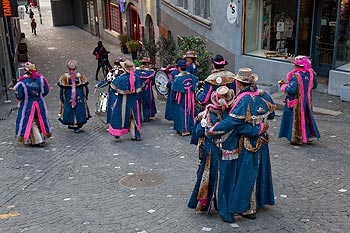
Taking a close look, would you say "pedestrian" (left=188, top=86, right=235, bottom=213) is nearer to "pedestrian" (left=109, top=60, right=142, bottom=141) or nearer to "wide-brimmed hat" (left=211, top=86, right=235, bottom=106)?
"wide-brimmed hat" (left=211, top=86, right=235, bottom=106)

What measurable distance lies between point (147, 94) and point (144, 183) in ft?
16.3

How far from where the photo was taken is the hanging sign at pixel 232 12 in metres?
16.4

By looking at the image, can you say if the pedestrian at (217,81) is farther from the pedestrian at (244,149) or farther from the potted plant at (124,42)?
the potted plant at (124,42)

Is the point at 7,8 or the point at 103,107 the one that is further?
the point at 7,8

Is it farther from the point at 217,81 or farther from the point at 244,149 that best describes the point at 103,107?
the point at 244,149

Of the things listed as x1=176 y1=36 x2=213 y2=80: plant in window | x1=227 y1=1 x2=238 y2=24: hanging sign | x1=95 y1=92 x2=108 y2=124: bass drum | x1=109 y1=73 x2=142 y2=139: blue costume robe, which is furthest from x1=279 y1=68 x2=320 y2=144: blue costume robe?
x1=227 y1=1 x2=238 y2=24: hanging sign

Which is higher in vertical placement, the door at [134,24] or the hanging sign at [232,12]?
the hanging sign at [232,12]

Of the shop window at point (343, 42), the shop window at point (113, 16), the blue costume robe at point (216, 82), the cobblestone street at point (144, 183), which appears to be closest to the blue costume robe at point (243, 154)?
the cobblestone street at point (144, 183)

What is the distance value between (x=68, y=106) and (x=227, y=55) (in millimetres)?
7234

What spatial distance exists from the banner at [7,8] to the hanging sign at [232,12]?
7.38 metres

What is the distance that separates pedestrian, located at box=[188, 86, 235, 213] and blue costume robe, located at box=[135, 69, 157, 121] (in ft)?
20.7

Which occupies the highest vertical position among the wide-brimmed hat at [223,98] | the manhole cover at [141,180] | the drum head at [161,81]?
the wide-brimmed hat at [223,98]

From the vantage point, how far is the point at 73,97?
11.8 meters

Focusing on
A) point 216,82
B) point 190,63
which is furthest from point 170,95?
point 216,82
